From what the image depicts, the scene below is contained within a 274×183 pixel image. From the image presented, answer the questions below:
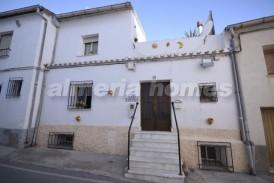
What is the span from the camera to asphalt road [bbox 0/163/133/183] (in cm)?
353

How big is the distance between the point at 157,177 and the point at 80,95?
483 cm

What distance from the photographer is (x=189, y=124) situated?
16.6 feet

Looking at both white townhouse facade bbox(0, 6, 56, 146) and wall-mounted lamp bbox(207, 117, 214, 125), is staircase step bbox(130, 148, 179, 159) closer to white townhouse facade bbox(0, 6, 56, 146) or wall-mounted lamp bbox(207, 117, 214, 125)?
wall-mounted lamp bbox(207, 117, 214, 125)

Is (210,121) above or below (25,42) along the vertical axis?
below

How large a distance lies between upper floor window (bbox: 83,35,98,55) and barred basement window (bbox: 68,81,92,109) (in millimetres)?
1834

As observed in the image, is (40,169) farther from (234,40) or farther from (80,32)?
(234,40)

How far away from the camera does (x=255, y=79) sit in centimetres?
479

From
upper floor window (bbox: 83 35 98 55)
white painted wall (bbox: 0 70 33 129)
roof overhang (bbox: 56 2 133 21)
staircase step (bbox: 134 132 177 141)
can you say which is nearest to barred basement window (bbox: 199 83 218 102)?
staircase step (bbox: 134 132 177 141)

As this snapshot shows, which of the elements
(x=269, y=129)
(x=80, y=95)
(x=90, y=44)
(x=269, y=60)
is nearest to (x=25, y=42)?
(x=90, y=44)

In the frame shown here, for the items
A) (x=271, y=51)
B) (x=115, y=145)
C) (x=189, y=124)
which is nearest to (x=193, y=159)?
(x=189, y=124)

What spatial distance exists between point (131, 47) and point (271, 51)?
18.3ft

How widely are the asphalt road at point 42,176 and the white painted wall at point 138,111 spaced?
210 cm

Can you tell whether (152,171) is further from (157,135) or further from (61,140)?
(61,140)

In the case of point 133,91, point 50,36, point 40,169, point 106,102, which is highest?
point 50,36
